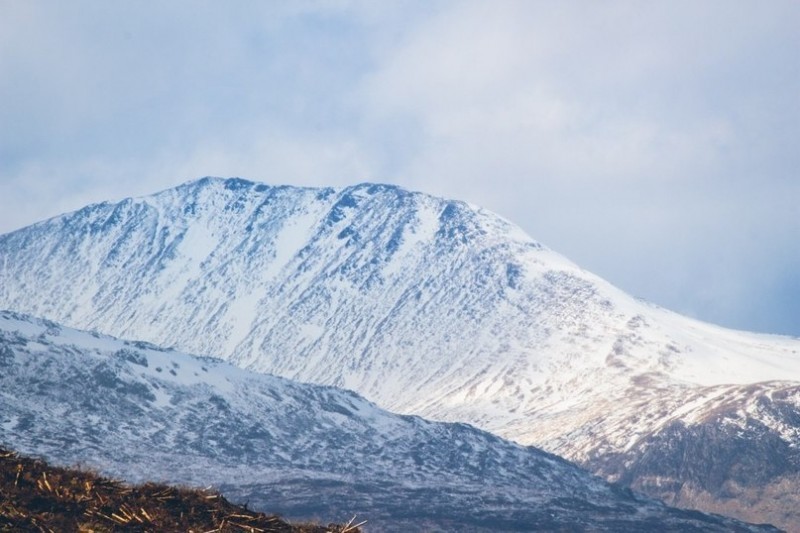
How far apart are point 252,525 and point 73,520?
17.4 ft

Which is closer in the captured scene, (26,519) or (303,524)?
(26,519)

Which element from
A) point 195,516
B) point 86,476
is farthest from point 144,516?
point 86,476

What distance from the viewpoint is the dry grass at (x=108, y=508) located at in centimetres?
3984

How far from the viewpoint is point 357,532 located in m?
41.1

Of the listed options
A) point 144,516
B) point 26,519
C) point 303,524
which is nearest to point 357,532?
point 303,524

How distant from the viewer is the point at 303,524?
144 feet

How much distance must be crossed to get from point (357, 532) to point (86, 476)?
31.7 ft

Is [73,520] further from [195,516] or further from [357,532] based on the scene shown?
[357,532]

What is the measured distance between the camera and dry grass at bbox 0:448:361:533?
131ft

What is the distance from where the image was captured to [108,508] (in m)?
41.1

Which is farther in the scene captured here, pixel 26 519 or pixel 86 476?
pixel 86 476

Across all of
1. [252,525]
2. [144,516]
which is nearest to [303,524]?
[252,525]

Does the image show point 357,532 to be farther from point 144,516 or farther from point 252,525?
point 144,516

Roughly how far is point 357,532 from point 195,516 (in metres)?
5.08
